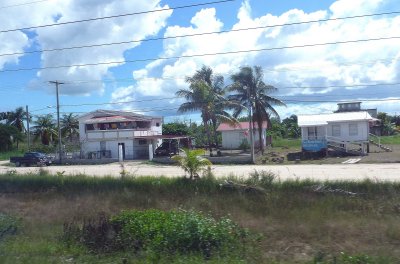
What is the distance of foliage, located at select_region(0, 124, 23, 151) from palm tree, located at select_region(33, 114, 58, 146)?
388 cm

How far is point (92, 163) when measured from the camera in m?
58.4

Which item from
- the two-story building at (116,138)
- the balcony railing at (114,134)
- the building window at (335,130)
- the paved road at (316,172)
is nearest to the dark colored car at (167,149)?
the two-story building at (116,138)

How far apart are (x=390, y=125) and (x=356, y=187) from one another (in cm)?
7469

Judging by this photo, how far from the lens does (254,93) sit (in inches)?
2249

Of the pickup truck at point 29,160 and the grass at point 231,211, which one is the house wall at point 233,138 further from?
the grass at point 231,211

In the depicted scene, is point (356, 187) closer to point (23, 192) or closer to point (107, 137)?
point (23, 192)

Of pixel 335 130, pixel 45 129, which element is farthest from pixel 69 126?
pixel 335 130

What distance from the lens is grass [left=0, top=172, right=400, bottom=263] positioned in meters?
11.3

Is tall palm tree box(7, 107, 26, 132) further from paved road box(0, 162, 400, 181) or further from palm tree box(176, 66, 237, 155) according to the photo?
paved road box(0, 162, 400, 181)

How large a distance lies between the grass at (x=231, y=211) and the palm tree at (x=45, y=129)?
199ft

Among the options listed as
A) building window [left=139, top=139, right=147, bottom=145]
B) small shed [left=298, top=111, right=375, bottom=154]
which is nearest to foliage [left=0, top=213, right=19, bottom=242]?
small shed [left=298, top=111, right=375, bottom=154]

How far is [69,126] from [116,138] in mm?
25239

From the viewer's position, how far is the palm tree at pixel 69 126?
85188mm

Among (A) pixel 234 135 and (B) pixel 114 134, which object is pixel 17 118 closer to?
(B) pixel 114 134
